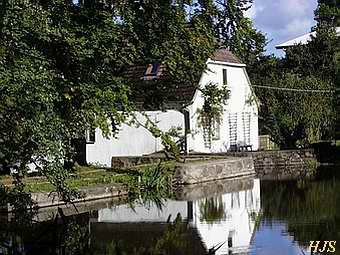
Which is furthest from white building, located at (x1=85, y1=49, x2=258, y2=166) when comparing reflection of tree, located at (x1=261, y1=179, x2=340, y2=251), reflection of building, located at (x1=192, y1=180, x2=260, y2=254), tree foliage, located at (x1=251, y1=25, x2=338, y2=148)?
reflection of building, located at (x1=192, y1=180, x2=260, y2=254)

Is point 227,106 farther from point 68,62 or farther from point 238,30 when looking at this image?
point 68,62

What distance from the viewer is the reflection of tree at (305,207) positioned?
15266 mm

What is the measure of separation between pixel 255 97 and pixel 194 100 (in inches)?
266

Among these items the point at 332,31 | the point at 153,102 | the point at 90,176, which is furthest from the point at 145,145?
the point at 332,31

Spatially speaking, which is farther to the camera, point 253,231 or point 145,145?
point 145,145

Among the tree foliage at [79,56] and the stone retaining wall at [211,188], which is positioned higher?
the tree foliage at [79,56]

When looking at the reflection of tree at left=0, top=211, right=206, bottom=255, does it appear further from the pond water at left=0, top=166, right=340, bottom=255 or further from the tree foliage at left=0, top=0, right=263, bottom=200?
the tree foliage at left=0, top=0, right=263, bottom=200

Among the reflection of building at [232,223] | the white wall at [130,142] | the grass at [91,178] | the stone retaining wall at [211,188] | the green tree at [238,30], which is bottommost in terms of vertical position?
the reflection of building at [232,223]

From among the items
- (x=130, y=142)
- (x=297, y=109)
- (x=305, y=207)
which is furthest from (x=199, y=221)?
(x=297, y=109)

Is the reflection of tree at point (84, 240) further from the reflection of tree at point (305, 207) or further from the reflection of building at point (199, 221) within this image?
the reflection of tree at point (305, 207)

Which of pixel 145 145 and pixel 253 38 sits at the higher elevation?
pixel 253 38

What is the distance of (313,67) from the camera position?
2039 inches

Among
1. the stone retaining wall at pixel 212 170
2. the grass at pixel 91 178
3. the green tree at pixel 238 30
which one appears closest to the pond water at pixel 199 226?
the stone retaining wall at pixel 212 170

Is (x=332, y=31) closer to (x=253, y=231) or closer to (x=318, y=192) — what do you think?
(x=318, y=192)
